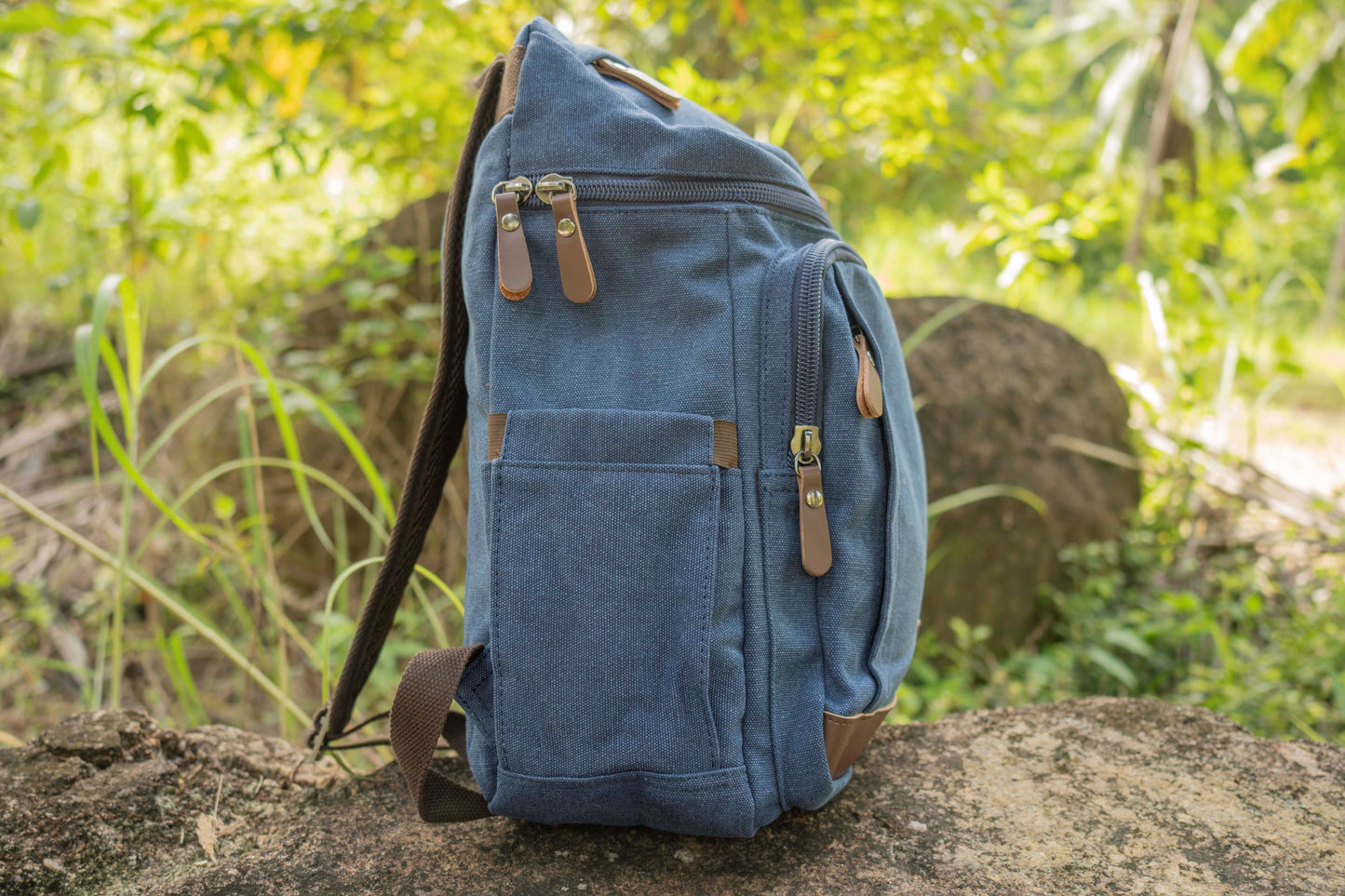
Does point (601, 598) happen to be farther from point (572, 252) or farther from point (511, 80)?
point (511, 80)

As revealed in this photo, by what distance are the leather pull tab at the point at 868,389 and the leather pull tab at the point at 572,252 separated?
0.99ft

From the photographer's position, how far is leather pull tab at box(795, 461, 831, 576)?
0.88 metres

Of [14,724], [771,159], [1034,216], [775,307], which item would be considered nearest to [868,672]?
[775,307]

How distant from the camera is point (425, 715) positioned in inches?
33.2

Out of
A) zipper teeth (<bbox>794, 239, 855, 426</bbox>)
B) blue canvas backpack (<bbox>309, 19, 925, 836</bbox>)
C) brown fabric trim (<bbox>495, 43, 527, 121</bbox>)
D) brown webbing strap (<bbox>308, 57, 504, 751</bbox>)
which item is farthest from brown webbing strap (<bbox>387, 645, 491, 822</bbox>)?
brown fabric trim (<bbox>495, 43, 527, 121</bbox>)

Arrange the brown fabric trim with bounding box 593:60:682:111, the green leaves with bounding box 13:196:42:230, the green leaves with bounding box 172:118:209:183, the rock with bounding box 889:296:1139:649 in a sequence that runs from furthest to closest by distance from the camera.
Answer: the rock with bounding box 889:296:1139:649 < the green leaves with bounding box 172:118:209:183 < the green leaves with bounding box 13:196:42:230 < the brown fabric trim with bounding box 593:60:682:111

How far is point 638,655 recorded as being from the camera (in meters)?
0.82

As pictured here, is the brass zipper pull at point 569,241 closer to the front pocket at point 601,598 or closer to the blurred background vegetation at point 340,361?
the front pocket at point 601,598

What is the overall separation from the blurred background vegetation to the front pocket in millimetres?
325

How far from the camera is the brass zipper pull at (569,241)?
2.80 ft

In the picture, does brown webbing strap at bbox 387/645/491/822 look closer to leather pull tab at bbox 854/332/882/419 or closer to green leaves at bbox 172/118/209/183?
leather pull tab at bbox 854/332/882/419

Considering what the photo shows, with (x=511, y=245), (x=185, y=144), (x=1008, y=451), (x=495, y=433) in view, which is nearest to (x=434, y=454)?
(x=495, y=433)

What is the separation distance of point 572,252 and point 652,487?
258 mm

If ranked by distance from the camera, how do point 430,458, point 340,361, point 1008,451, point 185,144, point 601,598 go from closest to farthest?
point 601,598 → point 430,458 → point 185,144 → point 1008,451 → point 340,361
